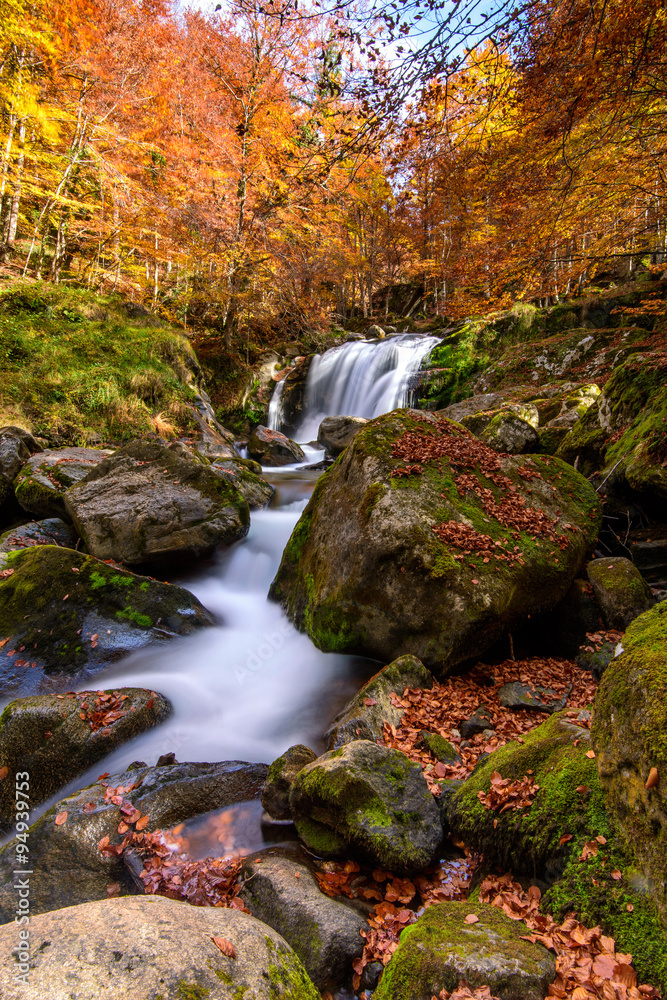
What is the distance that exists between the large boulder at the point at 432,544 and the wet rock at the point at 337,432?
759 cm

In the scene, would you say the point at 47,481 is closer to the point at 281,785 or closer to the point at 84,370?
the point at 84,370

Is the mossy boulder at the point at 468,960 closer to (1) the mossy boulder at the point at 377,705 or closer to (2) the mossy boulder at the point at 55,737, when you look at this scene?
(1) the mossy boulder at the point at 377,705

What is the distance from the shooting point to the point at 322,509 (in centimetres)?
632

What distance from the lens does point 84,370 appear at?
1097 centimetres

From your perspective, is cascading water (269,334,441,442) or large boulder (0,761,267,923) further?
cascading water (269,334,441,442)

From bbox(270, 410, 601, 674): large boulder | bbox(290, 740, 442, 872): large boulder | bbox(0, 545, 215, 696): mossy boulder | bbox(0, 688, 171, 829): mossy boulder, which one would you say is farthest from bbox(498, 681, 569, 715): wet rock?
bbox(0, 545, 215, 696): mossy boulder

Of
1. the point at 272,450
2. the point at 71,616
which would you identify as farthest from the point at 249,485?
the point at 71,616

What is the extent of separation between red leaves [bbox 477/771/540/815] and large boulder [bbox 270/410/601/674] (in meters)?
1.88

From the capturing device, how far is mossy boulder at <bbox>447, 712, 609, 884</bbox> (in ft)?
7.27

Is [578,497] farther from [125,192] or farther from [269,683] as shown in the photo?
[125,192]

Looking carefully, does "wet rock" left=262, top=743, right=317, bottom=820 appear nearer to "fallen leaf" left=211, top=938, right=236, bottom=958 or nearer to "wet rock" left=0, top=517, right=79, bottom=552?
"fallen leaf" left=211, top=938, right=236, bottom=958

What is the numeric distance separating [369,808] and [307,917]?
26.0 inches

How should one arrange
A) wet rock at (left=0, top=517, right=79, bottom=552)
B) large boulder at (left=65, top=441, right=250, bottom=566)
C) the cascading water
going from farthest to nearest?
1. the cascading water
2. wet rock at (left=0, top=517, right=79, bottom=552)
3. large boulder at (left=65, top=441, right=250, bottom=566)

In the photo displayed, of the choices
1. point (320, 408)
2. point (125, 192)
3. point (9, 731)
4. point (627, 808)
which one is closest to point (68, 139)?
point (125, 192)
